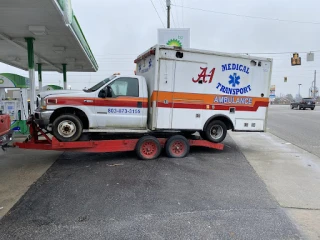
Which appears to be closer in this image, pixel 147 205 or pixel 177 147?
pixel 147 205

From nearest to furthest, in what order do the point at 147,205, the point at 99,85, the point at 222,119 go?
1. the point at 147,205
2. the point at 99,85
3. the point at 222,119

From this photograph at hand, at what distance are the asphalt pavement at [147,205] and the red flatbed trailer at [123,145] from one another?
1.64 ft

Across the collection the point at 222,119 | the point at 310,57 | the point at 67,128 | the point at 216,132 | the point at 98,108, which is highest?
the point at 310,57

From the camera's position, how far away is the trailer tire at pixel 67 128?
7.32 metres

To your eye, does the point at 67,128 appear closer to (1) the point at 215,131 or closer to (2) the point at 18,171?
(2) the point at 18,171

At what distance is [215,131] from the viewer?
29.4 ft

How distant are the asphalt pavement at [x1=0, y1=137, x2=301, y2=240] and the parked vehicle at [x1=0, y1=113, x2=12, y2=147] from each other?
1101 mm

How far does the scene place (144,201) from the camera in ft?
16.3

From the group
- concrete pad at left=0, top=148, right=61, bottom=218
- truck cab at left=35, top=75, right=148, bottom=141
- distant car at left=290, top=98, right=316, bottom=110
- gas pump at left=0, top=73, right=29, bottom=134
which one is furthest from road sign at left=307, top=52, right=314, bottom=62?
concrete pad at left=0, top=148, right=61, bottom=218

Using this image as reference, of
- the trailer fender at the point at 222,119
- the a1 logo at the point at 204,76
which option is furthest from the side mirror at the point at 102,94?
the trailer fender at the point at 222,119

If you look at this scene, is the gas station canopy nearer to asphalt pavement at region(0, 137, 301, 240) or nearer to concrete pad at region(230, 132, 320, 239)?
asphalt pavement at region(0, 137, 301, 240)

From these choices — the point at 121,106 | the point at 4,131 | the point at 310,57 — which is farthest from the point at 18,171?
the point at 310,57

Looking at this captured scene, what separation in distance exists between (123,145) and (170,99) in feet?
5.76

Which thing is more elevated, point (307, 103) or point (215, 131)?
point (307, 103)
